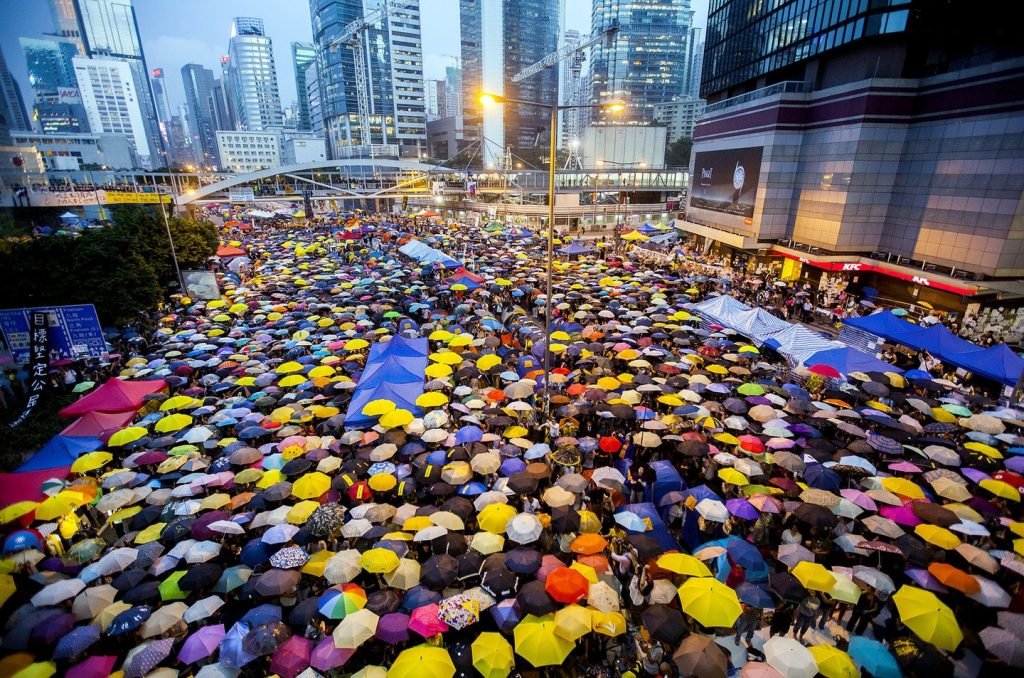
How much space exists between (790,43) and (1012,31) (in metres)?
13.5

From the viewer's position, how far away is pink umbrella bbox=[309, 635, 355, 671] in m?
6.46

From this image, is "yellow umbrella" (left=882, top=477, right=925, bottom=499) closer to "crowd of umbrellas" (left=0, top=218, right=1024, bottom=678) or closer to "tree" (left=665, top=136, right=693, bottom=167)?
"crowd of umbrellas" (left=0, top=218, right=1024, bottom=678)

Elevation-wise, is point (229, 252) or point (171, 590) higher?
point (229, 252)

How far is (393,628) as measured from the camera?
6.82 metres

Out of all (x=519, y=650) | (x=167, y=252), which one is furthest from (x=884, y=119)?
(x=167, y=252)

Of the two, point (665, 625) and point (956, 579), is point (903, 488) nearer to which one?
point (956, 579)

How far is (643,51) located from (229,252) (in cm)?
13784

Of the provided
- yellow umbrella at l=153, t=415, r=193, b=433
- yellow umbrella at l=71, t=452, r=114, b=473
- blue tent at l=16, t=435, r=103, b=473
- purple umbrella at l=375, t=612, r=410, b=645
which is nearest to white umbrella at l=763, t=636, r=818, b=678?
purple umbrella at l=375, t=612, r=410, b=645

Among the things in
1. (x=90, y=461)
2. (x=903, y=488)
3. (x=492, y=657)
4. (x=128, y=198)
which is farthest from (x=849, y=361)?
(x=128, y=198)

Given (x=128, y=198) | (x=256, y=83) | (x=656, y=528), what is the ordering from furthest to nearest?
(x=256, y=83)
(x=128, y=198)
(x=656, y=528)

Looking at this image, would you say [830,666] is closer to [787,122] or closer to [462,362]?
[462,362]

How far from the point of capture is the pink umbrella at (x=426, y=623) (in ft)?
22.2

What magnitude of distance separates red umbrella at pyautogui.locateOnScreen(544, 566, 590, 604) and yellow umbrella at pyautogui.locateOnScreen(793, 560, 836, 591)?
335 centimetres

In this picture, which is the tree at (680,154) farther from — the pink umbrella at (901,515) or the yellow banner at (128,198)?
the pink umbrella at (901,515)
